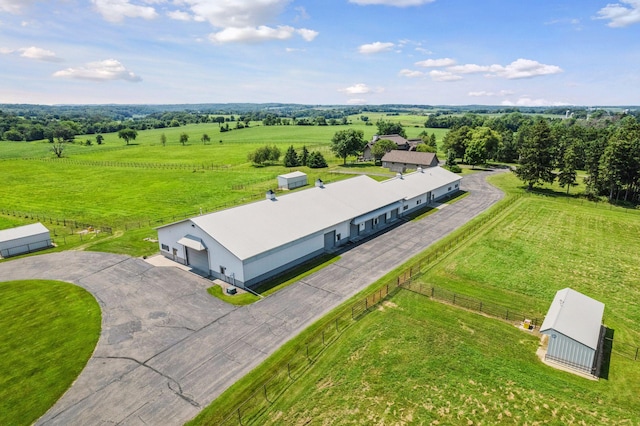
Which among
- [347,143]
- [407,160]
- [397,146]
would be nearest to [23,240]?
[347,143]

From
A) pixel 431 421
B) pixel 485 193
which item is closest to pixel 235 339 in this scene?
pixel 431 421

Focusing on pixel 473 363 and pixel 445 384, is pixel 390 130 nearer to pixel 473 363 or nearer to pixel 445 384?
pixel 473 363

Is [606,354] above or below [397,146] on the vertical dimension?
below

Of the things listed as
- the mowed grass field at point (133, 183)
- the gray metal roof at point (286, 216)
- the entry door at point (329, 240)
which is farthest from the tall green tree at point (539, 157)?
the entry door at point (329, 240)

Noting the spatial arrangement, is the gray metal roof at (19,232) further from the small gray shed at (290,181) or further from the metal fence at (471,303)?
the metal fence at (471,303)

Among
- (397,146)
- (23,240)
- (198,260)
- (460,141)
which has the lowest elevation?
(198,260)

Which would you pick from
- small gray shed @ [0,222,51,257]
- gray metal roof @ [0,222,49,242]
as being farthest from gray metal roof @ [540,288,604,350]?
gray metal roof @ [0,222,49,242]
